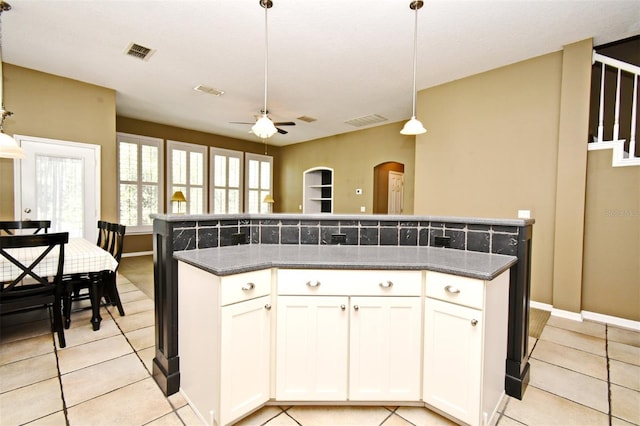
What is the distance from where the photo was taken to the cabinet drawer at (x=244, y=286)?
1.44m

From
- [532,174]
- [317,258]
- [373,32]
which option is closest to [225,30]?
[373,32]

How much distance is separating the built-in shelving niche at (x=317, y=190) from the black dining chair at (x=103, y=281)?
210 inches

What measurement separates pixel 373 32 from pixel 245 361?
125 inches

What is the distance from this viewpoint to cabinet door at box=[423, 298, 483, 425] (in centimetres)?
145

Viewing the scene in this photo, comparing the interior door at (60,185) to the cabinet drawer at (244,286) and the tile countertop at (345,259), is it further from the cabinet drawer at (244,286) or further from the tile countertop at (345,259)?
the cabinet drawer at (244,286)

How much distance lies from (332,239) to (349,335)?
0.77 meters

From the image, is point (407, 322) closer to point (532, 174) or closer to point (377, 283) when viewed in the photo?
point (377, 283)

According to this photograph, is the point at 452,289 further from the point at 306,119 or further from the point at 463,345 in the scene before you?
the point at 306,119

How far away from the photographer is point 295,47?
130 inches

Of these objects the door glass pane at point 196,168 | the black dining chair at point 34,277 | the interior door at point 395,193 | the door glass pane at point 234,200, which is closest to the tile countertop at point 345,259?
the black dining chair at point 34,277

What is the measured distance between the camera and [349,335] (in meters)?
1.62

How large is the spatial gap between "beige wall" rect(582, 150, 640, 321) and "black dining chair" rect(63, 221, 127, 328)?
491 centimetres

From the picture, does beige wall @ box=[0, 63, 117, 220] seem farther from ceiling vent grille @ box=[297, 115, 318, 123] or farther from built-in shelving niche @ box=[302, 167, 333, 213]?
built-in shelving niche @ box=[302, 167, 333, 213]

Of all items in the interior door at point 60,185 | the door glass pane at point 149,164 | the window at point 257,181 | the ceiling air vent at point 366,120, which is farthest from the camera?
the window at point 257,181
